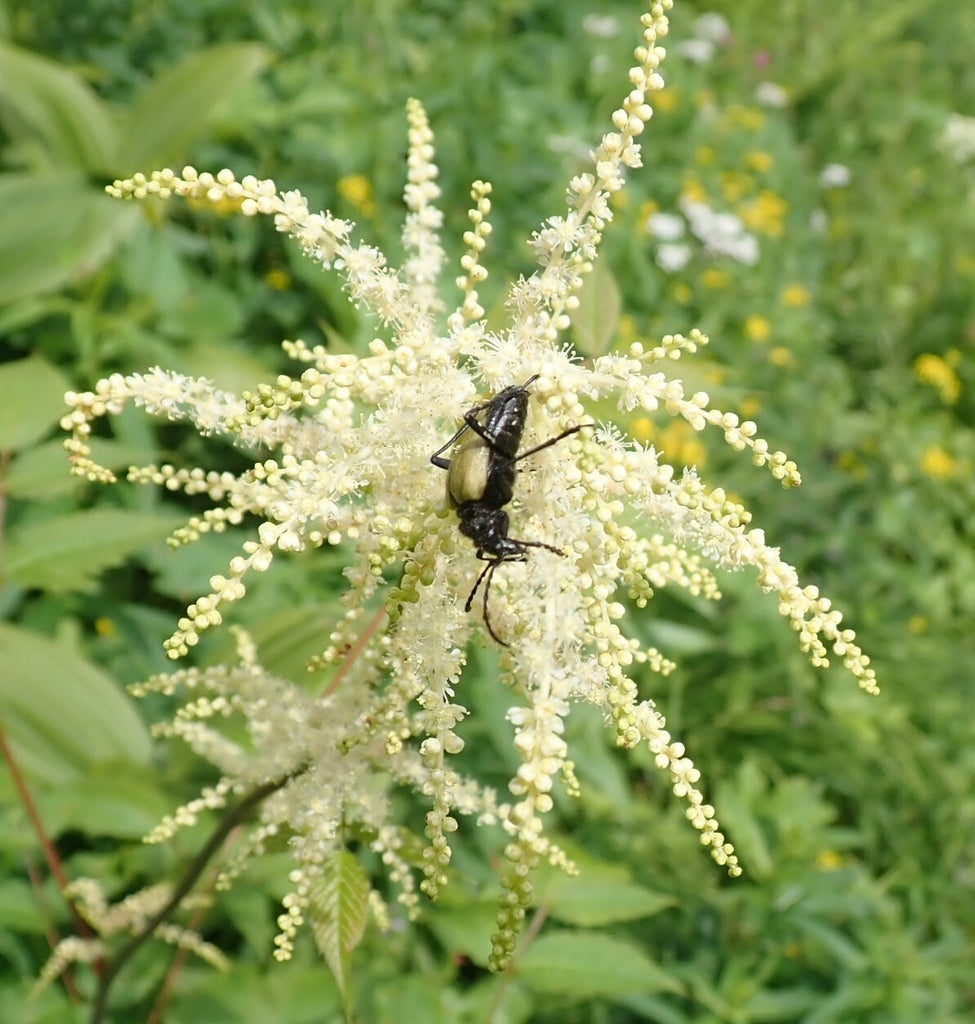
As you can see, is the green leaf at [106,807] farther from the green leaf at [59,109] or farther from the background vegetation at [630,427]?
the green leaf at [59,109]

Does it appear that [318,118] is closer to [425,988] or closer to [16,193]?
[16,193]

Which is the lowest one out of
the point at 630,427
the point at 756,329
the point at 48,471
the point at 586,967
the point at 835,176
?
the point at 586,967

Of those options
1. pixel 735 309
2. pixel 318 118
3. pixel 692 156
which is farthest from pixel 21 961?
pixel 692 156

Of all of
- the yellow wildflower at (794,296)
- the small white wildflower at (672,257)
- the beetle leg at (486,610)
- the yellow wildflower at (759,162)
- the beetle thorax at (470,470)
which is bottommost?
the beetle leg at (486,610)

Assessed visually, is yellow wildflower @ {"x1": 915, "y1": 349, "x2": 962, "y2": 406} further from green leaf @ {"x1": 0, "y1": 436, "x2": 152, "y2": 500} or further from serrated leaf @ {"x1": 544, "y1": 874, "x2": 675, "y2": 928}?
green leaf @ {"x1": 0, "y1": 436, "x2": 152, "y2": 500}

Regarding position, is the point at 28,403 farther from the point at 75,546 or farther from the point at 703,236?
the point at 703,236

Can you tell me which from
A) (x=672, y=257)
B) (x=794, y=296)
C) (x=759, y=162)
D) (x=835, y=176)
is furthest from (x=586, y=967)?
(x=835, y=176)

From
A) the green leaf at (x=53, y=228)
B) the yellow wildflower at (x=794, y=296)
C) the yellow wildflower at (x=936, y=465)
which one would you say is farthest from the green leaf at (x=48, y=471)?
the yellow wildflower at (x=794, y=296)
